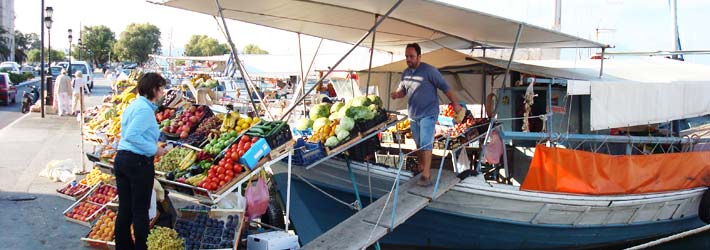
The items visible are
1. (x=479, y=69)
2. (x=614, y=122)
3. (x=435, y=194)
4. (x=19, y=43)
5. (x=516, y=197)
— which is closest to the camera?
(x=435, y=194)

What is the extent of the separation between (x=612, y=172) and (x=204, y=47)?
315ft

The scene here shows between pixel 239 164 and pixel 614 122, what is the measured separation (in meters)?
5.05

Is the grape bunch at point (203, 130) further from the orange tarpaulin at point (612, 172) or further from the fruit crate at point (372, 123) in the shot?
the orange tarpaulin at point (612, 172)

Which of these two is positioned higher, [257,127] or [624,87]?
[624,87]

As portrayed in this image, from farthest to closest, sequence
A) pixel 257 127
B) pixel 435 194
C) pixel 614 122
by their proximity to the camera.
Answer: pixel 614 122 → pixel 435 194 → pixel 257 127

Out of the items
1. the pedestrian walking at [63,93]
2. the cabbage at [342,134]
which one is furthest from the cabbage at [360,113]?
the pedestrian walking at [63,93]

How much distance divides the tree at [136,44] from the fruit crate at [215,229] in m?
90.3

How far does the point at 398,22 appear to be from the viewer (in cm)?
747

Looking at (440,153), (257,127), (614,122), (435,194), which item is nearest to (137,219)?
(257,127)

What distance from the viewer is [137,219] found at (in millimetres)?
5164

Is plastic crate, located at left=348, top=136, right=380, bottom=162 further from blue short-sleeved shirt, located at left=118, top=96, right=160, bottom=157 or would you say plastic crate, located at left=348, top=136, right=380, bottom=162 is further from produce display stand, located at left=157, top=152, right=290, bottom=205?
blue short-sleeved shirt, located at left=118, top=96, right=160, bottom=157

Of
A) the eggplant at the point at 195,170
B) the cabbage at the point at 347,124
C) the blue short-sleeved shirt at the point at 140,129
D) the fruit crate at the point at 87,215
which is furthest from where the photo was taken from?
the fruit crate at the point at 87,215

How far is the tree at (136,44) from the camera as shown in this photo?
8994 cm

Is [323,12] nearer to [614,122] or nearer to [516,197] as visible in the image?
[516,197]
